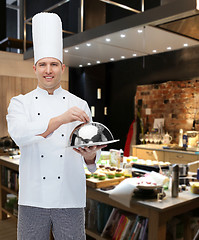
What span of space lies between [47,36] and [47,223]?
81cm

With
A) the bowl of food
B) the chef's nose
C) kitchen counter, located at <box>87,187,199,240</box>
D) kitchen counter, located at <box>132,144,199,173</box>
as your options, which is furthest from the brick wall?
the chef's nose

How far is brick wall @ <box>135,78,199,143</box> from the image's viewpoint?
4555mm

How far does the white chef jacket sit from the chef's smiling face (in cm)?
7

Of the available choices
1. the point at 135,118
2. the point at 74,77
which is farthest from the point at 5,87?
the point at 135,118

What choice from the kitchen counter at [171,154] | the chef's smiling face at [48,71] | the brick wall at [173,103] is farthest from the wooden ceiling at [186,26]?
the chef's smiling face at [48,71]

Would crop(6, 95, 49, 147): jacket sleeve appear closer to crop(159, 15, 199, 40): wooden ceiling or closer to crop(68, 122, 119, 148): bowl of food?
crop(68, 122, 119, 148): bowl of food

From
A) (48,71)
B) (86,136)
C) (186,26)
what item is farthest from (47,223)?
(186,26)

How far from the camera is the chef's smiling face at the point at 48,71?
116cm

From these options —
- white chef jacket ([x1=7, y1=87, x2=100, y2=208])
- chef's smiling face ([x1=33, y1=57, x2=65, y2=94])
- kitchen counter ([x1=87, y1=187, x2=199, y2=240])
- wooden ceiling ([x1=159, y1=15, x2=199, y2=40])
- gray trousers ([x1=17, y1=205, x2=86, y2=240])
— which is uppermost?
wooden ceiling ([x1=159, y1=15, x2=199, y2=40])

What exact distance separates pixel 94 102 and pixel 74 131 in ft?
15.7

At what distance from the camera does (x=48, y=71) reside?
45.4 inches

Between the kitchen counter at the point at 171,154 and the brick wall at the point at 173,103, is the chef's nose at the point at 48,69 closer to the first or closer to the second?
the kitchen counter at the point at 171,154

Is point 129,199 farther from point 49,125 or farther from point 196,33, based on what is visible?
point 196,33

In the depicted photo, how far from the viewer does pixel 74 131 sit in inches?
46.1
